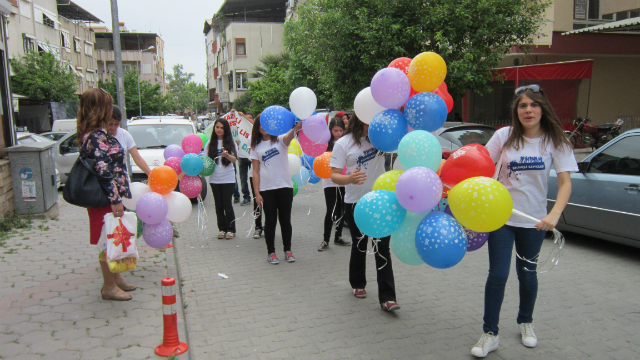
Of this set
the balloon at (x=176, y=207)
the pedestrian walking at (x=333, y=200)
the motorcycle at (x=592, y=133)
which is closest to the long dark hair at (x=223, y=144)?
the pedestrian walking at (x=333, y=200)

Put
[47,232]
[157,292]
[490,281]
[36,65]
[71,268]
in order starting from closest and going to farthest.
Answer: [490,281] < [157,292] < [71,268] < [47,232] < [36,65]

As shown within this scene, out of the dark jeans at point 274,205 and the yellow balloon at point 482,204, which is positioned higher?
the yellow balloon at point 482,204

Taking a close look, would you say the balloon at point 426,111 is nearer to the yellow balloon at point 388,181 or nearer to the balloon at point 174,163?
the yellow balloon at point 388,181

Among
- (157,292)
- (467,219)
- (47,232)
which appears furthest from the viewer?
(47,232)

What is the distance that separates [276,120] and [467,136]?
4104mm

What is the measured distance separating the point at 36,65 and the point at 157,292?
28.0m

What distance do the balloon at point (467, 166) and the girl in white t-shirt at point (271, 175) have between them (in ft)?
8.54

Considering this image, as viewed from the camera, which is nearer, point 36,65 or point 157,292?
point 157,292

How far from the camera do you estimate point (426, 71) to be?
337 centimetres

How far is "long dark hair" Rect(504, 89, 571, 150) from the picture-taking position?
3107mm

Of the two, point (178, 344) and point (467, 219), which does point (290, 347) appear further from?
point (467, 219)

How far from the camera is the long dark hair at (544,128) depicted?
3107 mm

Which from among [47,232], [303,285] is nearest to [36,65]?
[47,232]

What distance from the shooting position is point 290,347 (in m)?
3.47
